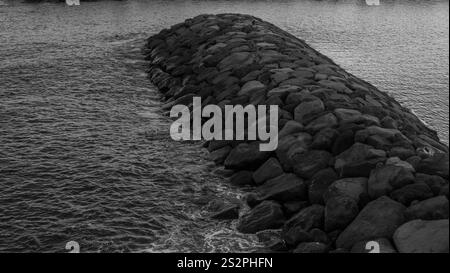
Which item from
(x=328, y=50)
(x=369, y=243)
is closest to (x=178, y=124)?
(x=369, y=243)

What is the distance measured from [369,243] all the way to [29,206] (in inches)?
516

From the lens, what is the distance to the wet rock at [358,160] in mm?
18422

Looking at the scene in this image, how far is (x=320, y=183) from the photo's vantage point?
62.8 feet

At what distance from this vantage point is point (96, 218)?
19031 mm

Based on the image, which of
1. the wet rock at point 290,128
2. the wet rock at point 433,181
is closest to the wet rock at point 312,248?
the wet rock at point 433,181

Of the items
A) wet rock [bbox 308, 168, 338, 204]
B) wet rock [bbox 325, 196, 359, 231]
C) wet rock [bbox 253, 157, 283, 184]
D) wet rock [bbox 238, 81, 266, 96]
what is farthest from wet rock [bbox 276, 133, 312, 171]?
wet rock [bbox 238, 81, 266, 96]

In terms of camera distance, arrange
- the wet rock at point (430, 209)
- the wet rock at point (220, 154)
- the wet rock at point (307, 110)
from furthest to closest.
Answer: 1. the wet rock at point (220, 154)
2. the wet rock at point (307, 110)
3. the wet rock at point (430, 209)

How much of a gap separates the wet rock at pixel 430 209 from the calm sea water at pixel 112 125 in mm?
5372

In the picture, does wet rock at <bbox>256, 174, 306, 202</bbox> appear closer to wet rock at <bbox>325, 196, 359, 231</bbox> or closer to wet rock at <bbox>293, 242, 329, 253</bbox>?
wet rock at <bbox>325, 196, 359, 231</bbox>

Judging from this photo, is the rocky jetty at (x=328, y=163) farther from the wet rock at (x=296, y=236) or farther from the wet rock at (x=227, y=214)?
the wet rock at (x=227, y=214)

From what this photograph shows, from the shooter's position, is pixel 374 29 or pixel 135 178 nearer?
pixel 135 178

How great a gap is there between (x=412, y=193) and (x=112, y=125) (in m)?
17.9

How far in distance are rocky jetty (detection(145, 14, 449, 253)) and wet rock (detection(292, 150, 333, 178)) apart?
4 centimetres

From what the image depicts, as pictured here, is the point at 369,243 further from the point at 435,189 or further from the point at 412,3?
the point at 412,3
